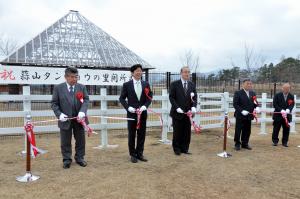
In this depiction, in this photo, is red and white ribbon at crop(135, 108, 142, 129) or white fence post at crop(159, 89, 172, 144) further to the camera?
white fence post at crop(159, 89, 172, 144)

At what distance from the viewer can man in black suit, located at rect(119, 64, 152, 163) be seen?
6.14 m

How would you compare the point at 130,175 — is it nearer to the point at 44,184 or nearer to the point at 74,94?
the point at 44,184

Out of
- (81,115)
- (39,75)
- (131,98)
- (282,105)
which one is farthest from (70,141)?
(282,105)

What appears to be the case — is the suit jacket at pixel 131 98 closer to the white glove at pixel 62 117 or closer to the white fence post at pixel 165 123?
the white glove at pixel 62 117

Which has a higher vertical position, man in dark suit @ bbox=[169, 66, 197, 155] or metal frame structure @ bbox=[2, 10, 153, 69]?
metal frame structure @ bbox=[2, 10, 153, 69]

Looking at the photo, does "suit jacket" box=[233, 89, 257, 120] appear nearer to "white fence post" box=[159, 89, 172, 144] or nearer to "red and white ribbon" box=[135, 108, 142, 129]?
"white fence post" box=[159, 89, 172, 144]

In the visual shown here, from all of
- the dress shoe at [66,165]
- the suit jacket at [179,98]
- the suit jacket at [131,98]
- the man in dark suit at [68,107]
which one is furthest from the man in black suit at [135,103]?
the dress shoe at [66,165]

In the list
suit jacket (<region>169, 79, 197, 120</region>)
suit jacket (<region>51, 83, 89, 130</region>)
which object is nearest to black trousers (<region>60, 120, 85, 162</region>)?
suit jacket (<region>51, 83, 89, 130</region>)

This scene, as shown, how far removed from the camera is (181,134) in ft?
22.6

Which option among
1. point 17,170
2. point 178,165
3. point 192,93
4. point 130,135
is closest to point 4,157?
point 17,170

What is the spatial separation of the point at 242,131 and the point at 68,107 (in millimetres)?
4136

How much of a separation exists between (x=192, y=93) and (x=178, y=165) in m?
1.60

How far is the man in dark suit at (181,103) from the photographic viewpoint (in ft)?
22.0

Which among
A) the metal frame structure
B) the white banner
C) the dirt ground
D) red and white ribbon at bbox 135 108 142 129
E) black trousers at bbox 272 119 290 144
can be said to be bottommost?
the dirt ground
